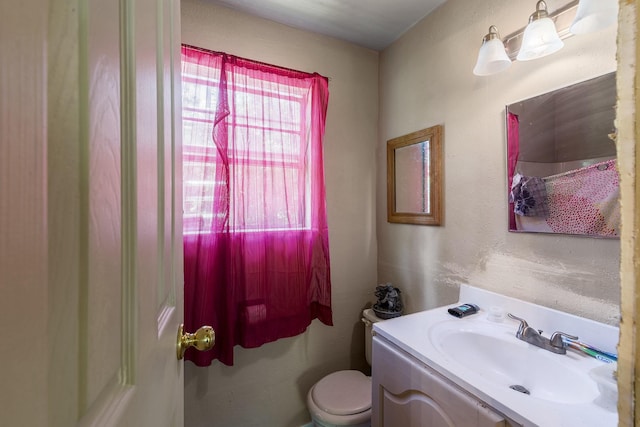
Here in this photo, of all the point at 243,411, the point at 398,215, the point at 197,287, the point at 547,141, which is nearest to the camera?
the point at 547,141

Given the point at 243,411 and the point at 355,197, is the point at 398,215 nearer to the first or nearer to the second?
the point at 355,197

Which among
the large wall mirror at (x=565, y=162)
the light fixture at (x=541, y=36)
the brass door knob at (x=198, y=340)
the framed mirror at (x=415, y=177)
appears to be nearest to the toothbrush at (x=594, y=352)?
the large wall mirror at (x=565, y=162)

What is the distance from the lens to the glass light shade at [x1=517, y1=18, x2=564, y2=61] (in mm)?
900

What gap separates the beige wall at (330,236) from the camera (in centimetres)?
138

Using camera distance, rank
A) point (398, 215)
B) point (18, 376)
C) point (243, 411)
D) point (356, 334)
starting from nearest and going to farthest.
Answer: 1. point (18, 376)
2. point (243, 411)
3. point (398, 215)
4. point (356, 334)

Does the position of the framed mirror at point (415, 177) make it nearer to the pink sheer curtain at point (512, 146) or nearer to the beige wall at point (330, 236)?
the beige wall at point (330, 236)

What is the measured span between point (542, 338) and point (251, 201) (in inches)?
53.6

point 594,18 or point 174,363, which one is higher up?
point 594,18

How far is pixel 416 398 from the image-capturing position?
0.87m

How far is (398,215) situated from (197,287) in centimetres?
122

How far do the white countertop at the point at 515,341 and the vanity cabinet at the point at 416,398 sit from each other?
3 centimetres

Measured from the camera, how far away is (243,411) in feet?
4.76

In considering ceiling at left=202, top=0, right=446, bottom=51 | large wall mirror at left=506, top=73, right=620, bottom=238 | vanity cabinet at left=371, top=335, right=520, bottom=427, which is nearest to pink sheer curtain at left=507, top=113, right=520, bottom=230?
large wall mirror at left=506, top=73, right=620, bottom=238

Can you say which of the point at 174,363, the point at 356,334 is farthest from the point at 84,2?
the point at 356,334
